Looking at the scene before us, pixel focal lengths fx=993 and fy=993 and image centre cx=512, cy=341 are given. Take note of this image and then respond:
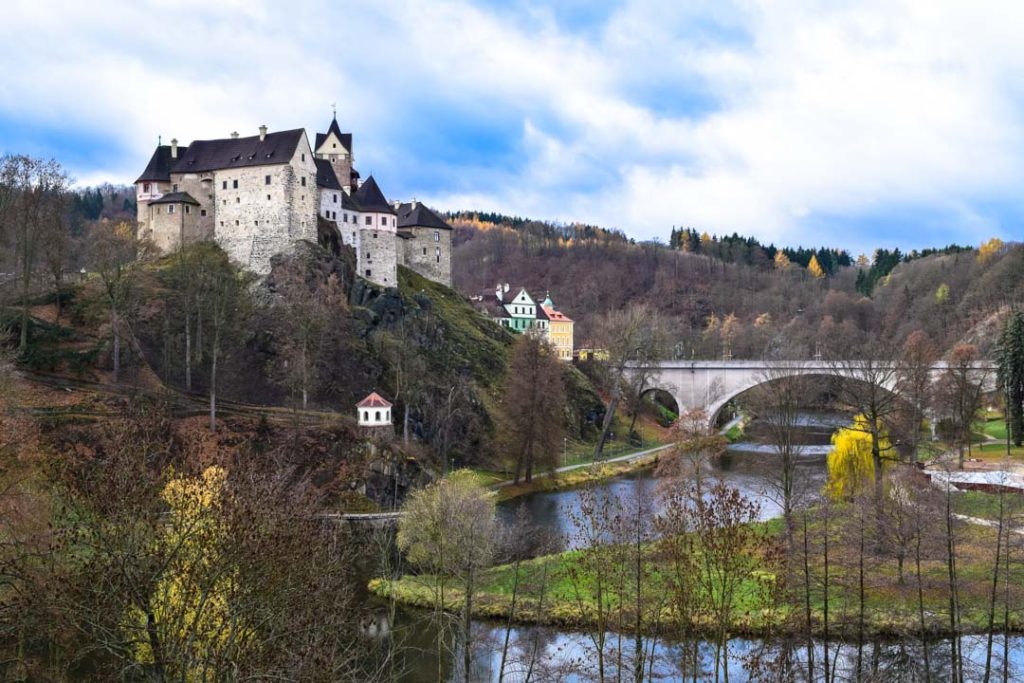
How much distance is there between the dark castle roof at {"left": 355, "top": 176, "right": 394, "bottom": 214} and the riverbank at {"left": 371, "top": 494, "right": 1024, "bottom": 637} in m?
37.3

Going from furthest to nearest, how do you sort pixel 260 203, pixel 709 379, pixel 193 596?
pixel 709 379 < pixel 260 203 < pixel 193 596

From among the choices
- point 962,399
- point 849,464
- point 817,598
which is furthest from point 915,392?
point 817,598

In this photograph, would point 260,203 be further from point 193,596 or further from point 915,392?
point 193,596

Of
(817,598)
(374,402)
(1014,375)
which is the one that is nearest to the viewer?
(817,598)

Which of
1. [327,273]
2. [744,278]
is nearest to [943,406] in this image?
[327,273]

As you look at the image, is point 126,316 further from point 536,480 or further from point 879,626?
point 879,626

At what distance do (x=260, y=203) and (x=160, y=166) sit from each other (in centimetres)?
841

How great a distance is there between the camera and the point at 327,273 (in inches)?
2381

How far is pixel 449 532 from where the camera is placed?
98.7ft

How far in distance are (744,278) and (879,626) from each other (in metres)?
152

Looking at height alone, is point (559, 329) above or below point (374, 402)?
above

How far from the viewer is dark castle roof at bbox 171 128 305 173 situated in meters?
61.2

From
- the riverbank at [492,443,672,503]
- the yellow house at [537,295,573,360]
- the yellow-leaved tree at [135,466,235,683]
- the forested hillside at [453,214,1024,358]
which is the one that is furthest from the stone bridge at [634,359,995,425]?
the yellow-leaved tree at [135,466,235,683]

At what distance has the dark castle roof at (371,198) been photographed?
66875 mm
